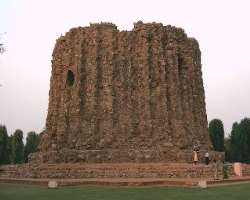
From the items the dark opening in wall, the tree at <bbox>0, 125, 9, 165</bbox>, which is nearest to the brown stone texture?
the dark opening in wall

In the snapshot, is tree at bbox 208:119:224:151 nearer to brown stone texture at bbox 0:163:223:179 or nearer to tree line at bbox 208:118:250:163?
tree line at bbox 208:118:250:163

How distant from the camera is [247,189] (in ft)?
41.5

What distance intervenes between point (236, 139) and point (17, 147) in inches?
738

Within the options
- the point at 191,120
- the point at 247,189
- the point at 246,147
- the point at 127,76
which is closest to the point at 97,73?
the point at 127,76

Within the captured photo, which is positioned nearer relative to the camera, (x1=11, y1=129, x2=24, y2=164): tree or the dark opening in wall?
the dark opening in wall

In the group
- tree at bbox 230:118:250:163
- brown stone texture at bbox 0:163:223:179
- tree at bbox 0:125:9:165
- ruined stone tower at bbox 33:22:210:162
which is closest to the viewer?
brown stone texture at bbox 0:163:223:179

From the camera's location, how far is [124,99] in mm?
21391

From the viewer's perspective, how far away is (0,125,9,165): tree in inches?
1417

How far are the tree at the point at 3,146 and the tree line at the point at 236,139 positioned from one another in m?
17.0

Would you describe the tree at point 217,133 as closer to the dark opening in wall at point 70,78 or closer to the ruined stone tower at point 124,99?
the ruined stone tower at point 124,99

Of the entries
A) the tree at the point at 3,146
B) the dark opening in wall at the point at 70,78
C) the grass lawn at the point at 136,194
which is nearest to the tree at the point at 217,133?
the dark opening in wall at the point at 70,78

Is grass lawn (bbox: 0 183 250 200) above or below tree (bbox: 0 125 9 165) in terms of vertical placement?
below

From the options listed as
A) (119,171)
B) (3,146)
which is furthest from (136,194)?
(3,146)

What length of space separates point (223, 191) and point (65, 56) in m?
13.4
